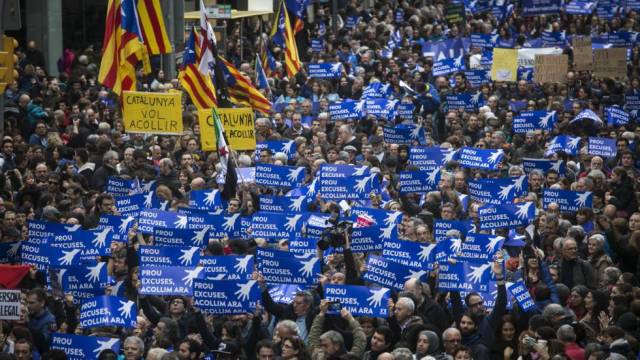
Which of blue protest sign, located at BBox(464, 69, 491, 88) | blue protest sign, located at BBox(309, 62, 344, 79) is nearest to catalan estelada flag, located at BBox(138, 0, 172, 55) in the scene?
blue protest sign, located at BBox(309, 62, 344, 79)

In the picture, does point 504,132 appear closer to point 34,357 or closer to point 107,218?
point 107,218

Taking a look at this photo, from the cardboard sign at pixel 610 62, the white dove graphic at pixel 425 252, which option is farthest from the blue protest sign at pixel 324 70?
the white dove graphic at pixel 425 252

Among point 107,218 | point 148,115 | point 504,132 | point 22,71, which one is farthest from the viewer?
point 22,71

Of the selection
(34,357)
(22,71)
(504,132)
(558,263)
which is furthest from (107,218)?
(22,71)

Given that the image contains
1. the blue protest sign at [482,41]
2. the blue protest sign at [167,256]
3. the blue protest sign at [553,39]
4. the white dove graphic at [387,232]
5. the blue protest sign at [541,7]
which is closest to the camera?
the blue protest sign at [167,256]

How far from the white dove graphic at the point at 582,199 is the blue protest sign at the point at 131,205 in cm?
500

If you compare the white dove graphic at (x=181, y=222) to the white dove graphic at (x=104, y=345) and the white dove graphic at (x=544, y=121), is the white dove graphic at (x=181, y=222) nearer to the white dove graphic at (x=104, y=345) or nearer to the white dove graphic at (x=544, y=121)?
the white dove graphic at (x=104, y=345)

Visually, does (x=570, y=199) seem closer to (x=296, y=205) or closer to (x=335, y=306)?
(x=296, y=205)

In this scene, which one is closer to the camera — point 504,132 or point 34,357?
point 34,357

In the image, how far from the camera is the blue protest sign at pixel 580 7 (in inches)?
1593

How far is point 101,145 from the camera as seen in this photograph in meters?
21.7

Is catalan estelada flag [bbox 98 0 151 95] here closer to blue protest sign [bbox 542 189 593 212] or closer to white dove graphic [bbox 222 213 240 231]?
white dove graphic [bbox 222 213 240 231]

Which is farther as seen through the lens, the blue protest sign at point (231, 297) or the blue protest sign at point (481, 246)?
the blue protest sign at point (481, 246)

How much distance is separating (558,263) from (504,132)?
28.4 ft
